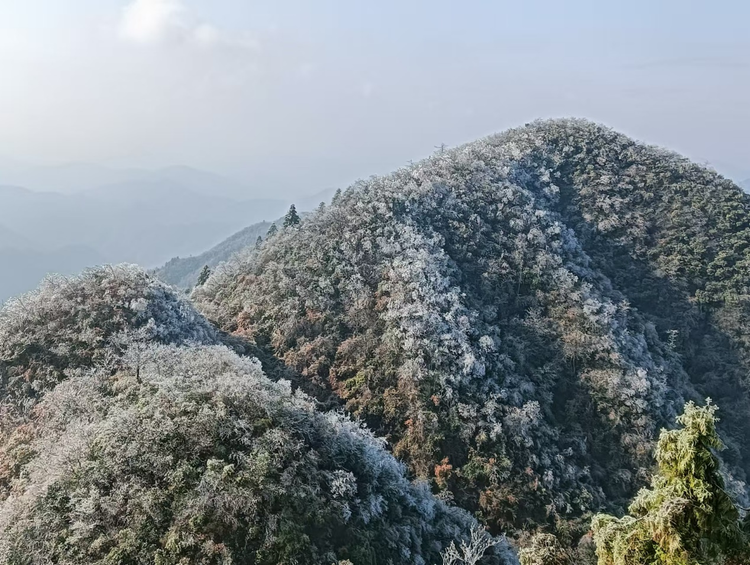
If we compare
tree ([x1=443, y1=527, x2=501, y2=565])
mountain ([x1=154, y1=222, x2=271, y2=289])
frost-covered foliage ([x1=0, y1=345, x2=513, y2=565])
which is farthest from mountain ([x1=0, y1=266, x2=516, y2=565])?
mountain ([x1=154, y1=222, x2=271, y2=289])

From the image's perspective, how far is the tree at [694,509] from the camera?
29.2ft

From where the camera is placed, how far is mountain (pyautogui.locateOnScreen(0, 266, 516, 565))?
77.0 ft

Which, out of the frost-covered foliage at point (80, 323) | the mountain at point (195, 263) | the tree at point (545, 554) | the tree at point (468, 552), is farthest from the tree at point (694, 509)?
the mountain at point (195, 263)

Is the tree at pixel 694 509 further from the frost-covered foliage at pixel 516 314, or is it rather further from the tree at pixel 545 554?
the frost-covered foliage at pixel 516 314

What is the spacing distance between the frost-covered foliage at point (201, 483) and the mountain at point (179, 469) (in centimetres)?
7

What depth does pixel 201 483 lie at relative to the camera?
969 inches

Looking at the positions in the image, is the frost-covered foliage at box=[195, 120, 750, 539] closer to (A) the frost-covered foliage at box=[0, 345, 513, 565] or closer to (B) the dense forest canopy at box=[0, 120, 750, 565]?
(B) the dense forest canopy at box=[0, 120, 750, 565]

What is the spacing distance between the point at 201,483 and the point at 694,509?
71.4ft

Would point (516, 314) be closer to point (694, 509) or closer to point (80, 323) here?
point (80, 323)

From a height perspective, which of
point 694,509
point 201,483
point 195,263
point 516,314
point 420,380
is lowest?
point 195,263

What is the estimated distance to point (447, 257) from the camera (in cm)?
6244

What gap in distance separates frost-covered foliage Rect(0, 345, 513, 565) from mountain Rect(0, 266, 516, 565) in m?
0.07

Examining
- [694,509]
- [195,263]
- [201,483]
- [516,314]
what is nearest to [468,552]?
[694,509]

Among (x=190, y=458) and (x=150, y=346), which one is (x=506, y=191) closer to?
(x=150, y=346)
